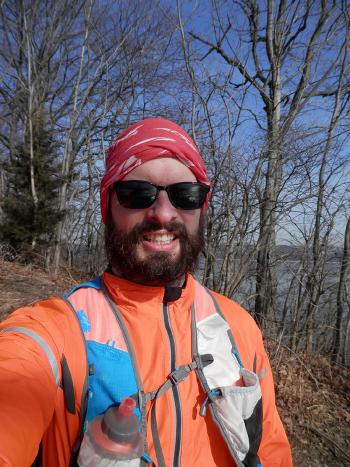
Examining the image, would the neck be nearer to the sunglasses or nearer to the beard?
the beard

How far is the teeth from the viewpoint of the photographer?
1.29 meters

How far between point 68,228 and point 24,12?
8.94 m

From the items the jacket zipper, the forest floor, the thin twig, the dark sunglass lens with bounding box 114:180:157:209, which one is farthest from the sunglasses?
the thin twig

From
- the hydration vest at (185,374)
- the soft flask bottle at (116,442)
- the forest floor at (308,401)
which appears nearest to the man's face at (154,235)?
the hydration vest at (185,374)

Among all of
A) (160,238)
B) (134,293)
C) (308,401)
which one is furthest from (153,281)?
(308,401)

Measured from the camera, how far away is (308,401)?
453 cm

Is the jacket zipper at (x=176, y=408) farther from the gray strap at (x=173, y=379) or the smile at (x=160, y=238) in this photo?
the smile at (x=160, y=238)

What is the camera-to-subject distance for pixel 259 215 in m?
4.71

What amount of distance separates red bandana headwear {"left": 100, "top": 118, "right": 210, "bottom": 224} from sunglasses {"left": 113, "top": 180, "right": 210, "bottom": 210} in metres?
0.08

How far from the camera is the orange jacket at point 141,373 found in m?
0.82

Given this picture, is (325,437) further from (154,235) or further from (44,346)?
(44,346)

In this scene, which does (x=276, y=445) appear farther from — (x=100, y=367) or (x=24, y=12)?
(x=24, y=12)

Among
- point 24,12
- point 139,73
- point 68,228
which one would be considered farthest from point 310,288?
point 24,12

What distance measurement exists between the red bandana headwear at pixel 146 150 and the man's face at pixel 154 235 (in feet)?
0.12
